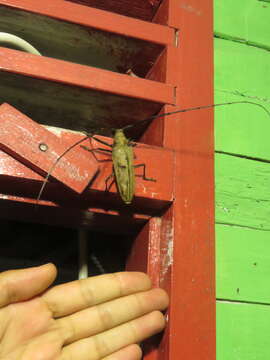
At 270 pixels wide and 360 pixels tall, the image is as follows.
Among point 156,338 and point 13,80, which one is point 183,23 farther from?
point 156,338

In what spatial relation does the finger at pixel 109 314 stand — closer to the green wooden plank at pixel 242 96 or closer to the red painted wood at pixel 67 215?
Result: the red painted wood at pixel 67 215

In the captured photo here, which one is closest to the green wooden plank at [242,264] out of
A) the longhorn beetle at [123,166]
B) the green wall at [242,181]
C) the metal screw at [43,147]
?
the green wall at [242,181]

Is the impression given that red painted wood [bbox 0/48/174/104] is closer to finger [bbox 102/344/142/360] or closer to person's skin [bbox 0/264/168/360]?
person's skin [bbox 0/264/168/360]

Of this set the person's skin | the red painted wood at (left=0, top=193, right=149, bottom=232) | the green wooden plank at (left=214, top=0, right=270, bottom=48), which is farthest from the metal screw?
the green wooden plank at (left=214, top=0, right=270, bottom=48)

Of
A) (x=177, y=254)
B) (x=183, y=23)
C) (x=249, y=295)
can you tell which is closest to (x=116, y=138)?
(x=177, y=254)

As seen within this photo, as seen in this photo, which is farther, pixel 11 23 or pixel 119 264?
pixel 119 264

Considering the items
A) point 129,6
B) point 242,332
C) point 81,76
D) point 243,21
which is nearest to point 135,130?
point 81,76

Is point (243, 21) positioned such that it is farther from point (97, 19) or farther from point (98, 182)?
point (98, 182)
